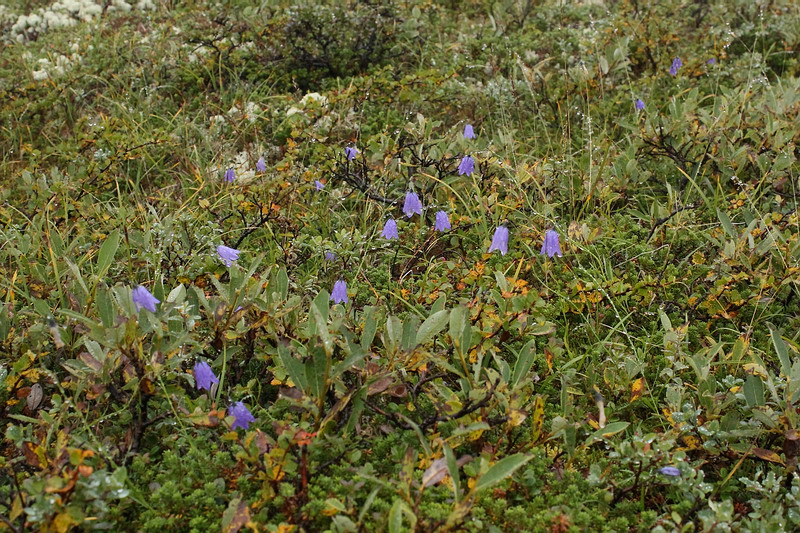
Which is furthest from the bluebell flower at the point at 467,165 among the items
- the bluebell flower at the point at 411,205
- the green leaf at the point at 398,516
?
the green leaf at the point at 398,516

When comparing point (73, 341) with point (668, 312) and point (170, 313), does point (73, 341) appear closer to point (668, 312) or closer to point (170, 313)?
point (170, 313)

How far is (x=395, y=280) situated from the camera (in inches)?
110

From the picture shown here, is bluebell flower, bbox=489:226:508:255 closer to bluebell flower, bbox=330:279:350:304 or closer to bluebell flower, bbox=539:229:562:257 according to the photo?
bluebell flower, bbox=539:229:562:257

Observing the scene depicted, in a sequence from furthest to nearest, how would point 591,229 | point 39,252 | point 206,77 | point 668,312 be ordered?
point 206,77
point 591,229
point 39,252
point 668,312

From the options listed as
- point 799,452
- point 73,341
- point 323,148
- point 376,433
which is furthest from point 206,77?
point 799,452

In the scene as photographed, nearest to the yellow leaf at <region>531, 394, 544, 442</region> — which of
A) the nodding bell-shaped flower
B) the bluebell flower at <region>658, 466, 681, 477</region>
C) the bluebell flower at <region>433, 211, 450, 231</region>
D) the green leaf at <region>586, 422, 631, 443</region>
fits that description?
the green leaf at <region>586, 422, 631, 443</region>

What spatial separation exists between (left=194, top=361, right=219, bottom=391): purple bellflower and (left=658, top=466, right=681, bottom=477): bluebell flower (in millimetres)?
1236

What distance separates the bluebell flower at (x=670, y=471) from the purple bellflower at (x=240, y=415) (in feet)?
3.57

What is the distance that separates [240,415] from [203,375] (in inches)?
7.1

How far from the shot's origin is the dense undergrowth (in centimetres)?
179

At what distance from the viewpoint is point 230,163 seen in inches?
145

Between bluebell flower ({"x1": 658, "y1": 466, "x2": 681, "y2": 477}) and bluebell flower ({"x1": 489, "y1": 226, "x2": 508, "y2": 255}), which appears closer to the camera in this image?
bluebell flower ({"x1": 658, "y1": 466, "x2": 681, "y2": 477})

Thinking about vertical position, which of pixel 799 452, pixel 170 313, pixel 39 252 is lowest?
Answer: pixel 799 452

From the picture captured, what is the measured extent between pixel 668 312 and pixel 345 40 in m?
2.88
